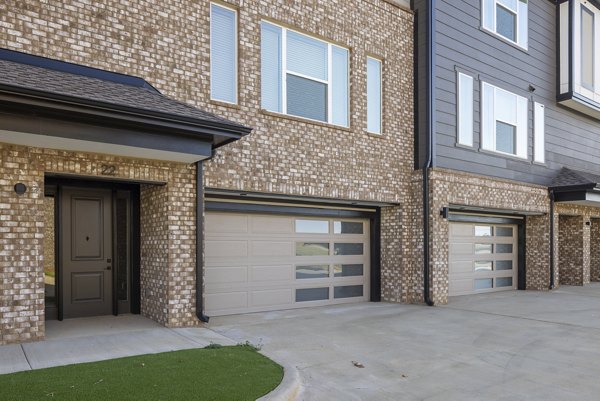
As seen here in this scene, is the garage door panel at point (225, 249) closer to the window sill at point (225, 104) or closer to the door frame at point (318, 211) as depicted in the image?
the door frame at point (318, 211)

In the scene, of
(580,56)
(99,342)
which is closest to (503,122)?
(580,56)

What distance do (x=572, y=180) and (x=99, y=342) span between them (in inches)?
559

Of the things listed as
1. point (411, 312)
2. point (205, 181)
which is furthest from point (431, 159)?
point (205, 181)

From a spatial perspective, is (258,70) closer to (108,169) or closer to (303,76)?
(303,76)

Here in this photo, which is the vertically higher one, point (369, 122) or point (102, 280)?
point (369, 122)

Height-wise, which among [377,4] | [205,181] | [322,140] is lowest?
[205,181]

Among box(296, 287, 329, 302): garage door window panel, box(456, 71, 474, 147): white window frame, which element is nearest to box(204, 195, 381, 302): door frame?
box(296, 287, 329, 302): garage door window panel

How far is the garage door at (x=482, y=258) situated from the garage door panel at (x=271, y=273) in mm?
5094

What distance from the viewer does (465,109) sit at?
490 inches

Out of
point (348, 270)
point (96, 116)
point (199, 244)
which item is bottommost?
point (348, 270)

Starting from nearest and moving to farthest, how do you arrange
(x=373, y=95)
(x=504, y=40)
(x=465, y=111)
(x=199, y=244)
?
(x=199, y=244), (x=373, y=95), (x=465, y=111), (x=504, y=40)

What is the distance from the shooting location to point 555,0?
1598 cm

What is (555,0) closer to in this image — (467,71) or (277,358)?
(467,71)

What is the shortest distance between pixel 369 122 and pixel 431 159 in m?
1.75
